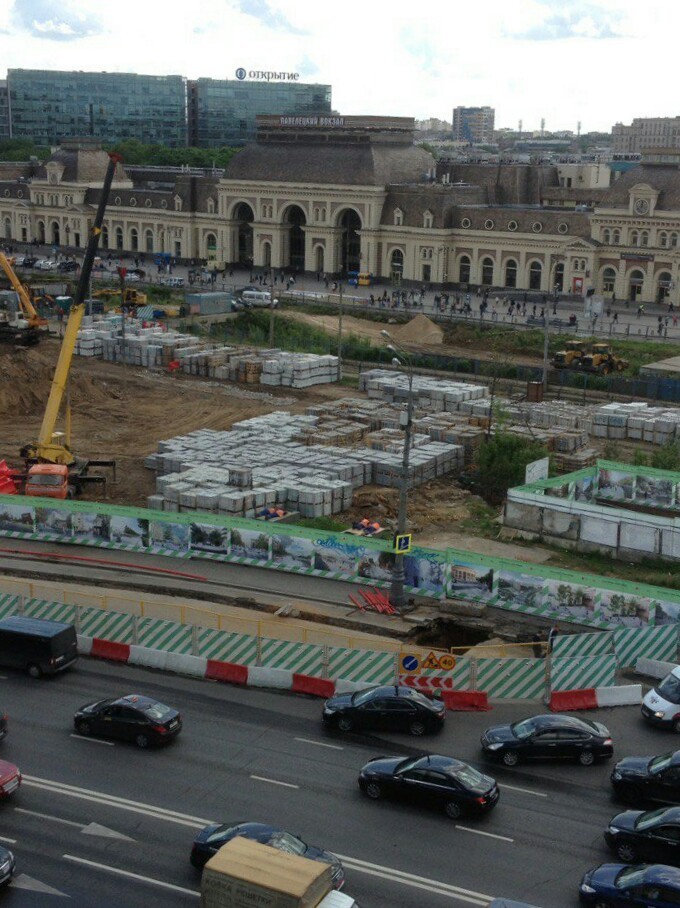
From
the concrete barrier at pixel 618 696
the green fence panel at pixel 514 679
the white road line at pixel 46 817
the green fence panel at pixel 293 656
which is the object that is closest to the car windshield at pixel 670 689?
the concrete barrier at pixel 618 696

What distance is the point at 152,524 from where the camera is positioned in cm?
4322

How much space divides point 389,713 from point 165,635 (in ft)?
24.9

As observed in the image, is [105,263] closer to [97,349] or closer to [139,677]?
[97,349]

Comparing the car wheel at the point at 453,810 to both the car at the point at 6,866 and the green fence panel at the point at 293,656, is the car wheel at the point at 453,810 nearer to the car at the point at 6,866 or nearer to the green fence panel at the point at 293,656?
the green fence panel at the point at 293,656

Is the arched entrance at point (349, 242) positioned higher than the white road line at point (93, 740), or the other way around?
the arched entrance at point (349, 242)

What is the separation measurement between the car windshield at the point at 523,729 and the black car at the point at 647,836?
3757 millimetres

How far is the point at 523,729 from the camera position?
92.6 feet

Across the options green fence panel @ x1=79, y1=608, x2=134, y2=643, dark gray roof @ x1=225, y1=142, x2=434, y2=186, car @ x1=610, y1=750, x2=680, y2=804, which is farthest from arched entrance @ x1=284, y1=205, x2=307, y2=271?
car @ x1=610, y1=750, x2=680, y2=804

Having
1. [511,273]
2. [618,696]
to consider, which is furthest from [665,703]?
[511,273]

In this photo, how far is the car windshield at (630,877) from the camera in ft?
71.2

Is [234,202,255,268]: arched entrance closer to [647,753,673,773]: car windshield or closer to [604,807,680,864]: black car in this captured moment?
[647,753,673,773]: car windshield

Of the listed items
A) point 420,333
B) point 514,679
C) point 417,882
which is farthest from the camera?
point 420,333

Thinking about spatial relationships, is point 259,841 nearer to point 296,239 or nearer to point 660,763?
point 660,763

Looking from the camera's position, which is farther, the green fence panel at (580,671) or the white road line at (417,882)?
the green fence panel at (580,671)
